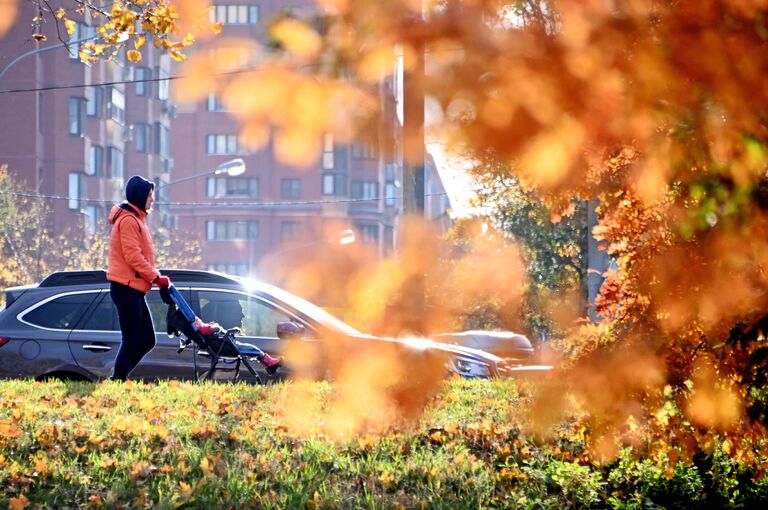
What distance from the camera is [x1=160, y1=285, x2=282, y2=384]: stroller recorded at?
33.7 ft

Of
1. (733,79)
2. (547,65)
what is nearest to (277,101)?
(547,65)

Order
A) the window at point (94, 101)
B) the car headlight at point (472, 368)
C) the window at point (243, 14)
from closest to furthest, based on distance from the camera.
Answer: the car headlight at point (472, 368) < the window at point (94, 101) < the window at point (243, 14)

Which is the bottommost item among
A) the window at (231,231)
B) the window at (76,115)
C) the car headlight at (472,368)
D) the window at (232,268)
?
the window at (232,268)

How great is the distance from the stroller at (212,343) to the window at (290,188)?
79407 mm

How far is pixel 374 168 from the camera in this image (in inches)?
162

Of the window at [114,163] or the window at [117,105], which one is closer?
the window at [114,163]

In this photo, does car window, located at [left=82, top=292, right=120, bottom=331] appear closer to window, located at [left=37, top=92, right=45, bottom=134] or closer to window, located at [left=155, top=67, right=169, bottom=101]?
window, located at [left=37, top=92, right=45, bottom=134]

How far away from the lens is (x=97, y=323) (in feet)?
38.9

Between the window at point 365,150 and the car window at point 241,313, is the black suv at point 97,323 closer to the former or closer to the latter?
the car window at point 241,313

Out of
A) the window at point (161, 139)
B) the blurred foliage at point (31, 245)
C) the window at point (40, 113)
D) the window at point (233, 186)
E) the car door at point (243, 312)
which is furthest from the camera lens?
the window at point (233, 186)

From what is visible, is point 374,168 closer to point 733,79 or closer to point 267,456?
point 733,79

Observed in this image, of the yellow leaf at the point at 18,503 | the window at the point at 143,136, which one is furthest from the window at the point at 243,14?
the yellow leaf at the point at 18,503

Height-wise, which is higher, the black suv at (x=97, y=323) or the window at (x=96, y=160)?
the window at (x=96, y=160)

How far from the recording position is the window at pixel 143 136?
7500 cm
